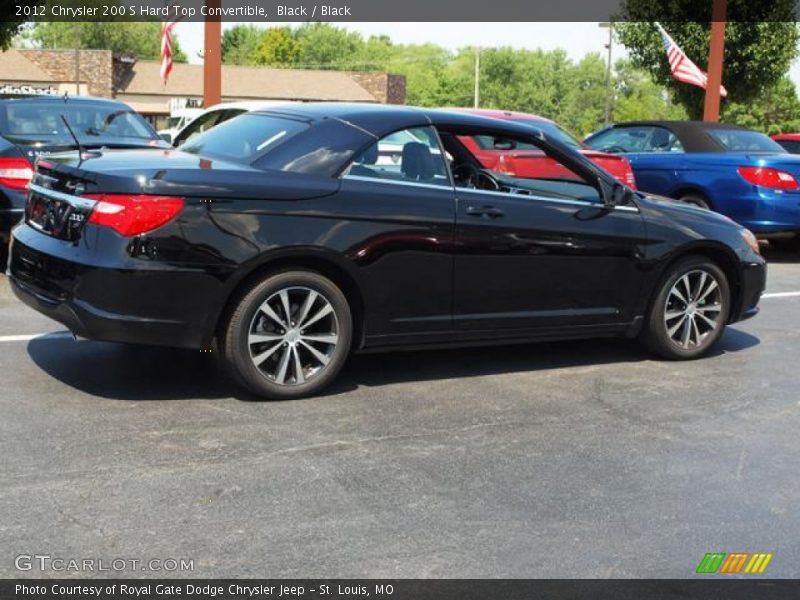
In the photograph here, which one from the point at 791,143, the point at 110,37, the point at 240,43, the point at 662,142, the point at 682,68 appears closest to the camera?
the point at 662,142

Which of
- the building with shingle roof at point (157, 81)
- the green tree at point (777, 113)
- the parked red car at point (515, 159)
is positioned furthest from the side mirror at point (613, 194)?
the building with shingle roof at point (157, 81)

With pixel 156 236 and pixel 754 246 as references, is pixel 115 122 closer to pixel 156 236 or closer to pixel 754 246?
pixel 156 236

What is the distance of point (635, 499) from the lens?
171 inches

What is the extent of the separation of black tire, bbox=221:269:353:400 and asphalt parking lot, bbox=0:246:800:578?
0.12 meters

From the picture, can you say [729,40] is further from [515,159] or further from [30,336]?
[30,336]

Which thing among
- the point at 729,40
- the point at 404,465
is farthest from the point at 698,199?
the point at 729,40

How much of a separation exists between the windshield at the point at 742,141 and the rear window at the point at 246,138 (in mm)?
7590

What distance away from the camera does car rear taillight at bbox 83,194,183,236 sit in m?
5.10

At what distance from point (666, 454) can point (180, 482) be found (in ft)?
7.43

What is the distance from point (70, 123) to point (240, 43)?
124867 millimetres

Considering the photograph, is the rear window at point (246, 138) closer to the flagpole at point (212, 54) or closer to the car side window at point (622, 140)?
the car side window at point (622, 140)

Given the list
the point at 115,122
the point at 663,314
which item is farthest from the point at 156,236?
the point at 115,122

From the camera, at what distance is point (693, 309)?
6.95 m

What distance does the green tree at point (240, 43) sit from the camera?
125 m
